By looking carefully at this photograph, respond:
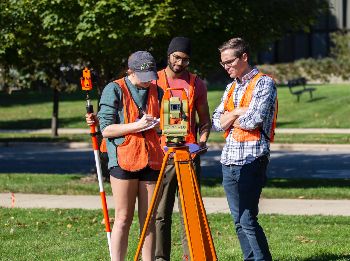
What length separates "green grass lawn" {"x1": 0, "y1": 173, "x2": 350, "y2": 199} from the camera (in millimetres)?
15938

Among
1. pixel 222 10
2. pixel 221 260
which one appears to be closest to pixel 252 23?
pixel 222 10

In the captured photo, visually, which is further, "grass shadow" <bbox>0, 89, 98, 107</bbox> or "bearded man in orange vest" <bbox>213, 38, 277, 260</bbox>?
"grass shadow" <bbox>0, 89, 98, 107</bbox>

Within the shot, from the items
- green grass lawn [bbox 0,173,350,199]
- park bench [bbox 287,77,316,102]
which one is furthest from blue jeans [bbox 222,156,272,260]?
park bench [bbox 287,77,316,102]

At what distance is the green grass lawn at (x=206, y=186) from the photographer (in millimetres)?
15938

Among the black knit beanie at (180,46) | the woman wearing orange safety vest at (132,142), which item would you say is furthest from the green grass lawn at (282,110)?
the woman wearing orange safety vest at (132,142)

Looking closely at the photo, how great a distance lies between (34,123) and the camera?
132ft

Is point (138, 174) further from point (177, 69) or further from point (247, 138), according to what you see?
point (177, 69)

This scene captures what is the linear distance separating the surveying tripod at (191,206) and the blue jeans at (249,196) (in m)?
0.62

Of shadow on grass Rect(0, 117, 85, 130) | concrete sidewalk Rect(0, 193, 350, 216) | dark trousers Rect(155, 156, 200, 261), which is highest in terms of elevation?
dark trousers Rect(155, 156, 200, 261)

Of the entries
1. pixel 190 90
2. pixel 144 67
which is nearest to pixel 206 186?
pixel 190 90

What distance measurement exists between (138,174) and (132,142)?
0.83ft

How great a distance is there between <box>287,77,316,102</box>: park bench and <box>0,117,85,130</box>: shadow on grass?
951 centimetres

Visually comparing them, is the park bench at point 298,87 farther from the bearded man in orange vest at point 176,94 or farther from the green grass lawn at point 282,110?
the bearded man in orange vest at point 176,94

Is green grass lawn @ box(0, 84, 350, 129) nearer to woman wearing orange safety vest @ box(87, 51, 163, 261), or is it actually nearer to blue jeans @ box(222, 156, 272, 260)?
blue jeans @ box(222, 156, 272, 260)
